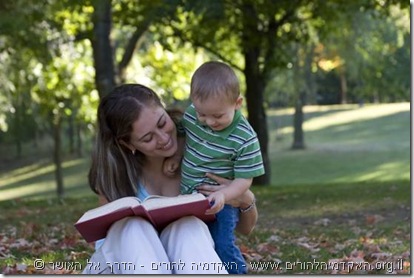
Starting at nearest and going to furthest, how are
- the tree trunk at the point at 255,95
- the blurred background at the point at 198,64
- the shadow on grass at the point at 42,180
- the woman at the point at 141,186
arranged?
the woman at the point at 141,186 < the blurred background at the point at 198,64 < the tree trunk at the point at 255,95 < the shadow on grass at the point at 42,180

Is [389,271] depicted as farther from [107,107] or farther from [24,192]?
[24,192]

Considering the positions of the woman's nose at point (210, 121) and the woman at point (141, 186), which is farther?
the woman's nose at point (210, 121)

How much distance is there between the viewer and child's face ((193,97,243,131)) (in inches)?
141

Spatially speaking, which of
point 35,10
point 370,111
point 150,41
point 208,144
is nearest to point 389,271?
point 208,144

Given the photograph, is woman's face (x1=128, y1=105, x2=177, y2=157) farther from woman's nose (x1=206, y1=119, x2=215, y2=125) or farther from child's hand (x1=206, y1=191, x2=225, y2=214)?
child's hand (x1=206, y1=191, x2=225, y2=214)

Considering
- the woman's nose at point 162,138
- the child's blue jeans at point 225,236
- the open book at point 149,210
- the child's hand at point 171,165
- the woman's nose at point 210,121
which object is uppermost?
the woman's nose at point 210,121

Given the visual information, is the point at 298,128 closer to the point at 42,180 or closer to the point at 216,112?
the point at 42,180

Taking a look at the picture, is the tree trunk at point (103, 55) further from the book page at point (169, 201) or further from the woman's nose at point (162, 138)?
the book page at point (169, 201)

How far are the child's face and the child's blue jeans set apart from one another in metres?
0.41

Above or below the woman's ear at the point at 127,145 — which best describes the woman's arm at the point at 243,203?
below

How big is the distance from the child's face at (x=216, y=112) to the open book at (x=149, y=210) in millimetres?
337

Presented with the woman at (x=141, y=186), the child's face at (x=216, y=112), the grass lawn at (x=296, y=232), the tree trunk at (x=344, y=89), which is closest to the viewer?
the woman at (x=141, y=186)

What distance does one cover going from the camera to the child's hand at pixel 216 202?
3.53 meters

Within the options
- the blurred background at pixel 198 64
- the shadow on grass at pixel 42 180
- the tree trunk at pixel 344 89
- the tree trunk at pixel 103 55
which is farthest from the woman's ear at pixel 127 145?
the tree trunk at pixel 344 89
